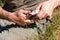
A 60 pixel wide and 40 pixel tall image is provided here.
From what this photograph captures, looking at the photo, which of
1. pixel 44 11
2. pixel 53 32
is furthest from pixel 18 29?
pixel 44 11

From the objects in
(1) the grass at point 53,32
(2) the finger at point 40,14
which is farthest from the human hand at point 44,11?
(1) the grass at point 53,32

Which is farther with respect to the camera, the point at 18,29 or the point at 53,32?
the point at 53,32

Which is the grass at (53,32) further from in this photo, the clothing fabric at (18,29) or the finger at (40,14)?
the finger at (40,14)

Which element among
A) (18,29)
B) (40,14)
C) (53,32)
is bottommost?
(53,32)

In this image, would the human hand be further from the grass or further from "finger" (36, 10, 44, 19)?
the grass

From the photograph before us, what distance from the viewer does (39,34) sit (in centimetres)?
314

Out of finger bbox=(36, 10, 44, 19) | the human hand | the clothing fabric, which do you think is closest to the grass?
the clothing fabric

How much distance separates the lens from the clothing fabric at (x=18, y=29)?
2.89 meters

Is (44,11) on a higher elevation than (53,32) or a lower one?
higher

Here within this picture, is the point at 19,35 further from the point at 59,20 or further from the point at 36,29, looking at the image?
the point at 59,20

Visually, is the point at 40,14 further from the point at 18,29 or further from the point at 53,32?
the point at 53,32

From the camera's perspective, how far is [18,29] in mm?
3094

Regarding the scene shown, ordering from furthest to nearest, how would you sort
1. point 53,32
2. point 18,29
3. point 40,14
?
point 53,32 → point 18,29 → point 40,14

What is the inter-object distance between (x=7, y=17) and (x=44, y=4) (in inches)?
16.7
